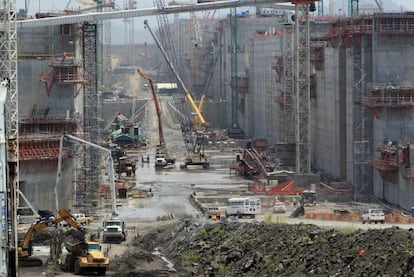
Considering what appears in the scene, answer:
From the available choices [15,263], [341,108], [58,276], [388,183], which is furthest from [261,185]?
[15,263]

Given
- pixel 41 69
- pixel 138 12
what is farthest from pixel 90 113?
pixel 138 12

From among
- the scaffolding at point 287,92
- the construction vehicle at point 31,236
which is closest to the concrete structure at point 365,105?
the scaffolding at point 287,92

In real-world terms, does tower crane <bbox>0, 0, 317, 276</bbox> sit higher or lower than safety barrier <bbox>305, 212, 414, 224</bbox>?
higher

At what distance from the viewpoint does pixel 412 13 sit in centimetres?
7738

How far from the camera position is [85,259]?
45.2m

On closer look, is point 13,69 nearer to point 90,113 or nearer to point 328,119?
point 90,113

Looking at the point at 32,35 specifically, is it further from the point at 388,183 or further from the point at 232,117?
the point at 232,117

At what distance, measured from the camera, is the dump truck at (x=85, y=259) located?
4506 cm

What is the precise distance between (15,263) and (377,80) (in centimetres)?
4960

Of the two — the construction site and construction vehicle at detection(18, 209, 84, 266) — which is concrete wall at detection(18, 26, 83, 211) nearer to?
the construction site

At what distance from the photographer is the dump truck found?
45.1 m

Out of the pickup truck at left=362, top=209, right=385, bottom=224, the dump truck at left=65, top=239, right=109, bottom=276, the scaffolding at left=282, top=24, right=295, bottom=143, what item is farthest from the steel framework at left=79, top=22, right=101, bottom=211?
the dump truck at left=65, top=239, right=109, bottom=276

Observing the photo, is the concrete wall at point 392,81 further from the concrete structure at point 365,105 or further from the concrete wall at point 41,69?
the concrete wall at point 41,69

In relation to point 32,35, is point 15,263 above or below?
below
